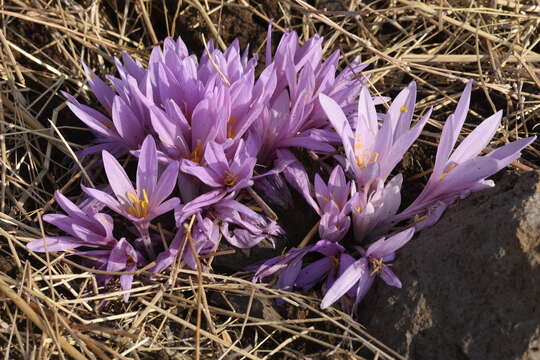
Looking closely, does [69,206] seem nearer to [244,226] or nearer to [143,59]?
[244,226]

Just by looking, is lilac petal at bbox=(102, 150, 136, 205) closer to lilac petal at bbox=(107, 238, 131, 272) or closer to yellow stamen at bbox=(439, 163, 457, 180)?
lilac petal at bbox=(107, 238, 131, 272)

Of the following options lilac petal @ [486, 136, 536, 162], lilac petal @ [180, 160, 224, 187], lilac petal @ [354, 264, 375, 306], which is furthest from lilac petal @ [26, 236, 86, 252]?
lilac petal @ [486, 136, 536, 162]

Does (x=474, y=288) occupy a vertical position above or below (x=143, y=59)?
below

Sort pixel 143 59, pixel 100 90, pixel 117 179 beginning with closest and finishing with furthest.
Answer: pixel 117 179
pixel 100 90
pixel 143 59

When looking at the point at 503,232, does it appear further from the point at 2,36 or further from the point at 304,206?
the point at 2,36

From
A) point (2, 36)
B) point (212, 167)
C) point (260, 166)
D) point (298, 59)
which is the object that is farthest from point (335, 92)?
point (2, 36)

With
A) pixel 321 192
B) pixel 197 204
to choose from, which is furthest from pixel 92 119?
pixel 321 192

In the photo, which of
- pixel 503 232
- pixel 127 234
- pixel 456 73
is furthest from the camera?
pixel 456 73
